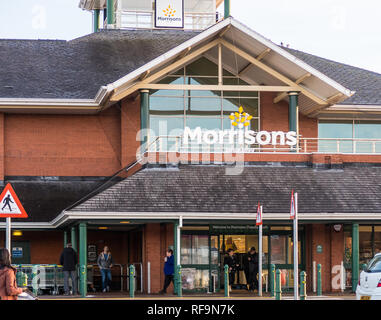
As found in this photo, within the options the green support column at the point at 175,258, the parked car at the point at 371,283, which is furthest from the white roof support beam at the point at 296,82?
the parked car at the point at 371,283

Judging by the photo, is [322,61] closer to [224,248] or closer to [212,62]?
[212,62]

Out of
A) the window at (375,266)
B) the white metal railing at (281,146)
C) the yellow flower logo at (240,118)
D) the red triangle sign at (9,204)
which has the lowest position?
the window at (375,266)

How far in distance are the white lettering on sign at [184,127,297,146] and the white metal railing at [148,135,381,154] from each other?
220 mm

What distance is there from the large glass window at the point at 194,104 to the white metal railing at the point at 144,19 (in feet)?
20.6

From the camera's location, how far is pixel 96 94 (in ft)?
108

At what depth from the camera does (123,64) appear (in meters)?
36.2

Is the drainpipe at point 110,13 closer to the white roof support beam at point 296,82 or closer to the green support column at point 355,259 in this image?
the white roof support beam at point 296,82

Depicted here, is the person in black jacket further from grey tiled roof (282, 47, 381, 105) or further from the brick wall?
grey tiled roof (282, 47, 381, 105)

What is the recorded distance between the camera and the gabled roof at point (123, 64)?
32.0 meters

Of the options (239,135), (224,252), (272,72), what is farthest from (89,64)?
(224,252)

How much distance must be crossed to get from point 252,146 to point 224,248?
4556 millimetres

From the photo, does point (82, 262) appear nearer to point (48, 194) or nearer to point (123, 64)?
point (48, 194)

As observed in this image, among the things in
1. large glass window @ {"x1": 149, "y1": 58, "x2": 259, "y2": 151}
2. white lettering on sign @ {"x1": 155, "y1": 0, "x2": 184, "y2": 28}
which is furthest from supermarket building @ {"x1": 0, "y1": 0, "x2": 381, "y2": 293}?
white lettering on sign @ {"x1": 155, "y1": 0, "x2": 184, "y2": 28}
